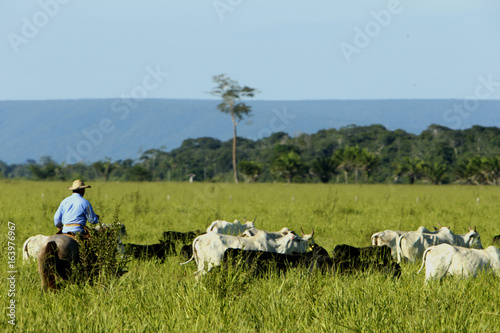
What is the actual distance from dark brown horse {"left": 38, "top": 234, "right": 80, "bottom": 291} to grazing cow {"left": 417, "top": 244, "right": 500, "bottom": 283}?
4.47m

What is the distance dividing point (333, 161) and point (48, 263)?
60567 mm

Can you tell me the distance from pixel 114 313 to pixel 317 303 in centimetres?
206

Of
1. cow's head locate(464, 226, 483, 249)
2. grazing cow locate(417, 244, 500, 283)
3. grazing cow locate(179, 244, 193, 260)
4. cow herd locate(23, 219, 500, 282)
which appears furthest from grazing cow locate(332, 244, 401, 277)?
grazing cow locate(179, 244, 193, 260)

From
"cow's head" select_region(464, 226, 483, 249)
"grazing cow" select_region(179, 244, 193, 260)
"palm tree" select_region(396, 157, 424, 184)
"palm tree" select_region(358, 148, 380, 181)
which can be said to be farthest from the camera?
"palm tree" select_region(358, 148, 380, 181)

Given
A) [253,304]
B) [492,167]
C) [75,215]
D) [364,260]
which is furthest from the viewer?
[492,167]

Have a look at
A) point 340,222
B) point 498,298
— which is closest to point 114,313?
point 498,298

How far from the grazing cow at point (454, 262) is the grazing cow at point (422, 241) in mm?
1974

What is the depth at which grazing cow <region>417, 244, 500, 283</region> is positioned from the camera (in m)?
7.21

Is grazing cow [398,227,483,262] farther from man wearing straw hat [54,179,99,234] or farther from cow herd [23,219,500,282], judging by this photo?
man wearing straw hat [54,179,99,234]

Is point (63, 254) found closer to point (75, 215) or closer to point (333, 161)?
point (75, 215)

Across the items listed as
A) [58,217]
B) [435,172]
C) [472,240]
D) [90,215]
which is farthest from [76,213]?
[435,172]

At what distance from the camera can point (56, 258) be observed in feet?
20.7

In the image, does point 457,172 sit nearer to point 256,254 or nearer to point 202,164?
point 202,164

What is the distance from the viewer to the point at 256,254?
743 centimetres
